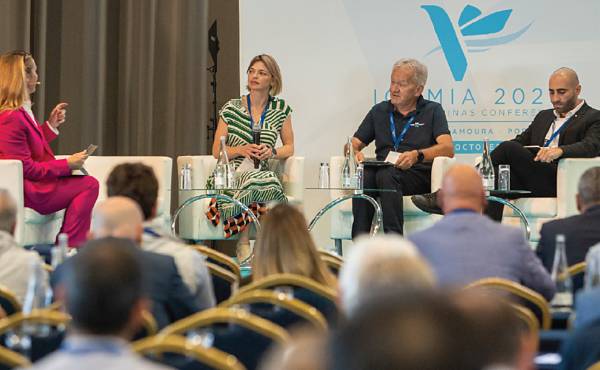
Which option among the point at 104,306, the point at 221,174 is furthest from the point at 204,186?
the point at 104,306

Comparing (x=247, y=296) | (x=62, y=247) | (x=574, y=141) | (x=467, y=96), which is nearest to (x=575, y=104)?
(x=574, y=141)

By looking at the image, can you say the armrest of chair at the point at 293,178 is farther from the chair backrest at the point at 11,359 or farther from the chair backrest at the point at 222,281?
the chair backrest at the point at 11,359

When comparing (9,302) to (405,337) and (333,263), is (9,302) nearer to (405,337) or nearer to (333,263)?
(333,263)

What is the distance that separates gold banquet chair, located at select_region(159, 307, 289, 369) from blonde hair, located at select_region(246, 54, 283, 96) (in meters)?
5.36

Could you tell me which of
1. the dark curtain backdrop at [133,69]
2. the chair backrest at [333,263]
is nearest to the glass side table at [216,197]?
the dark curtain backdrop at [133,69]

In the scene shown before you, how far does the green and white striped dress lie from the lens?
7188 millimetres

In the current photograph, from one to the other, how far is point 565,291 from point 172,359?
5.84 ft

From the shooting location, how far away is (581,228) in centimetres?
379

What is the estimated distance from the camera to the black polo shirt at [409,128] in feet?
24.8

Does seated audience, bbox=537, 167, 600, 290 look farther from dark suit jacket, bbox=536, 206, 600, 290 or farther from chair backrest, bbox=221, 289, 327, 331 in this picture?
chair backrest, bbox=221, 289, 327, 331

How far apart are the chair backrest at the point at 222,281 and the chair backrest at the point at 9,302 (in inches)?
32.3

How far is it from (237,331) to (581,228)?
6.24ft

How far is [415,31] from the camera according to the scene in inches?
336

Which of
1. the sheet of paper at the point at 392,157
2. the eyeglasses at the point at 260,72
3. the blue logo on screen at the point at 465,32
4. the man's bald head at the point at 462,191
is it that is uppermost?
the blue logo on screen at the point at 465,32
